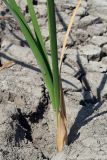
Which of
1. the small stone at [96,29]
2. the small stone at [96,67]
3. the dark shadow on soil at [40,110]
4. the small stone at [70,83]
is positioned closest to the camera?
the dark shadow on soil at [40,110]

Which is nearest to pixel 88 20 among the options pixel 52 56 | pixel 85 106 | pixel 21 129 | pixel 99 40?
pixel 99 40

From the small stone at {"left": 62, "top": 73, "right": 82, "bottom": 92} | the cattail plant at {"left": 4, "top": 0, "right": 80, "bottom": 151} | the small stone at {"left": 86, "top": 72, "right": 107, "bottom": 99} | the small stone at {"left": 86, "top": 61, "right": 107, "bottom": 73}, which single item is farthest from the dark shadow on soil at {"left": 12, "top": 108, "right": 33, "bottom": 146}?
the small stone at {"left": 86, "top": 61, "right": 107, "bottom": 73}

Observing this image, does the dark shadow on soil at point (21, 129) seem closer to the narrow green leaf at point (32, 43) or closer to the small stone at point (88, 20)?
the narrow green leaf at point (32, 43)

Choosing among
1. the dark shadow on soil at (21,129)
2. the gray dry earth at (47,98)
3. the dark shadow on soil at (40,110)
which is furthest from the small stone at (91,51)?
the dark shadow on soil at (21,129)

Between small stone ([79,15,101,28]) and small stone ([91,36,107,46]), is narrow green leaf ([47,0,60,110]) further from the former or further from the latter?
small stone ([79,15,101,28])

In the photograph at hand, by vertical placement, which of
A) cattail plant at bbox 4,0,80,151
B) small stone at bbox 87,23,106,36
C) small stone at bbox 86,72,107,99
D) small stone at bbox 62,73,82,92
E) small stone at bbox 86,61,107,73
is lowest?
small stone at bbox 87,23,106,36

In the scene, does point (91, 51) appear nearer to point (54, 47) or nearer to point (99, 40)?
point (99, 40)

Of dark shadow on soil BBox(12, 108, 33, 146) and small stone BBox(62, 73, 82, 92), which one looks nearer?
dark shadow on soil BBox(12, 108, 33, 146)

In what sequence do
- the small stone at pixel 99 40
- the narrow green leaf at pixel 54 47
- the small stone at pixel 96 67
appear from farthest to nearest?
the small stone at pixel 99 40 < the small stone at pixel 96 67 < the narrow green leaf at pixel 54 47
